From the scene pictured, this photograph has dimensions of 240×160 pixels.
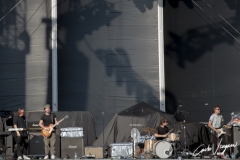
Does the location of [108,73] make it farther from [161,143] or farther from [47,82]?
[161,143]

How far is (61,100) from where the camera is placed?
2734 centimetres

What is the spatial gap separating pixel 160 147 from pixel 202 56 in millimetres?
6789

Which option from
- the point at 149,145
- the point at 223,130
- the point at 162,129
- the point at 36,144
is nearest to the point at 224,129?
the point at 223,130

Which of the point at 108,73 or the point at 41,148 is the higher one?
the point at 108,73

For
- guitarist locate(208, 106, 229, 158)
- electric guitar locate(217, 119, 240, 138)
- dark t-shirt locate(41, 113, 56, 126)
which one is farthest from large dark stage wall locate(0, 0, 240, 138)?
dark t-shirt locate(41, 113, 56, 126)

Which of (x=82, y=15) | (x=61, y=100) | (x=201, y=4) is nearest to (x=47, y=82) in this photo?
(x=61, y=100)

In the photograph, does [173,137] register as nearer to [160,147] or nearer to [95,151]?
[160,147]

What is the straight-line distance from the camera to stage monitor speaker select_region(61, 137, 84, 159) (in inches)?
882

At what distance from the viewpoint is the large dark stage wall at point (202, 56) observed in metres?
27.3

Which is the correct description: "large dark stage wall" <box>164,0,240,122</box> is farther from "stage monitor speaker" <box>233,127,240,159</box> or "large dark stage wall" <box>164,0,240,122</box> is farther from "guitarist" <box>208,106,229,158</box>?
"stage monitor speaker" <box>233,127,240,159</box>

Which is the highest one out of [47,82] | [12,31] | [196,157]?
[12,31]

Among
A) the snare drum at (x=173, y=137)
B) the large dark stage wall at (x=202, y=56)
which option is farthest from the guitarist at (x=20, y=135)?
the large dark stage wall at (x=202, y=56)

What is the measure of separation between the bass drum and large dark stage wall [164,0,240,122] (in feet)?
19.6

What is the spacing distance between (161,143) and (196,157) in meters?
1.29
